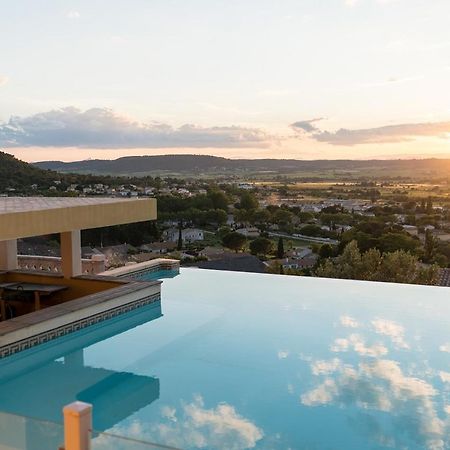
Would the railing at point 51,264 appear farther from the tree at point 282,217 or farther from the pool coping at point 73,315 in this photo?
the tree at point 282,217

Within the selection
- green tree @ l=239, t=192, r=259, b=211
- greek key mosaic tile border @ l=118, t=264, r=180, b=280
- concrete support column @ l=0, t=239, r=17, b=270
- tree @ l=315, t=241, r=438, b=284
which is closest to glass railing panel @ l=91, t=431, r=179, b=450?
concrete support column @ l=0, t=239, r=17, b=270

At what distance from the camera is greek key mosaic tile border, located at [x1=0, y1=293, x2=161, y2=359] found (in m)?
Answer: 7.90

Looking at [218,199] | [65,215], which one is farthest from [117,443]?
[218,199]

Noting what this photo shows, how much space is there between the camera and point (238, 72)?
22.8 m

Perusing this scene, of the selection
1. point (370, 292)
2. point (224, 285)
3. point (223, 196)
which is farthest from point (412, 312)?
point (223, 196)

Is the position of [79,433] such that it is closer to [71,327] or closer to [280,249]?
[71,327]

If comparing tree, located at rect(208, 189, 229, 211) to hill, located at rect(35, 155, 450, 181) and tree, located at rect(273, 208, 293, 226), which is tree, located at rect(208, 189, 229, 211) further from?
hill, located at rect(35, 155, 450, 181)

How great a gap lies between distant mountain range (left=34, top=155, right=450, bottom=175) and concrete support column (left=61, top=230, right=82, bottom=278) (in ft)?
135

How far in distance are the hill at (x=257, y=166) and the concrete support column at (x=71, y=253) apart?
4743cm

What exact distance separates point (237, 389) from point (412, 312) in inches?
209

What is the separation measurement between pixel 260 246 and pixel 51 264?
3910cm

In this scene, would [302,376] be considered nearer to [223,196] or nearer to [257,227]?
[257,227]

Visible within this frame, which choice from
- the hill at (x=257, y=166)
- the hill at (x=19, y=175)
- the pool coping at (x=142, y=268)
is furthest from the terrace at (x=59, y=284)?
the hill at (x=257, y=166)

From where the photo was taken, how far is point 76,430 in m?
3.81
